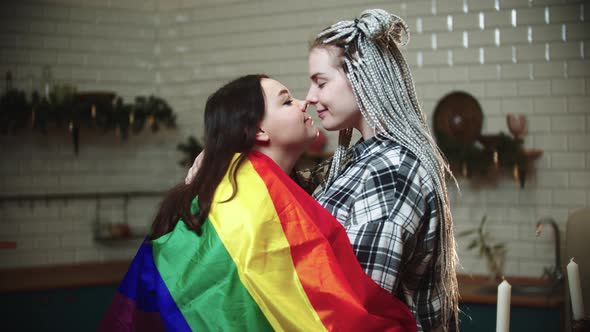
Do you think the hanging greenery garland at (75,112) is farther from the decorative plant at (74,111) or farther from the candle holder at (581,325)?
the candle holder at (581,325)

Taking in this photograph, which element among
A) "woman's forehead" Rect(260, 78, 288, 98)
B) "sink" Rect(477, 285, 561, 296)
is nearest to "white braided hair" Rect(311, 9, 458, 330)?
"woman's forehead" Rect(260, 78, 288, 98)

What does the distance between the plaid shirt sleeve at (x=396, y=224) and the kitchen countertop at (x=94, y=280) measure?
2041 millimetres

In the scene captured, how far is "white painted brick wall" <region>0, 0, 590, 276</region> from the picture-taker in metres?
4.21

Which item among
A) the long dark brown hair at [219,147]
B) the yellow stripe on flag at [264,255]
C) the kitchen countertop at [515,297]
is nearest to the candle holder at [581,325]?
the yellow stripe on flag at [264,255]

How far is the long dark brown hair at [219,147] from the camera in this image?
1.83 metres

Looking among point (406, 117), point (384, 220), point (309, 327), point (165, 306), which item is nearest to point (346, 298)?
point (309, 327)

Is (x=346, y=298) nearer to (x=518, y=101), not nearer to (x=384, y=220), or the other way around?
(x=384, y=220)

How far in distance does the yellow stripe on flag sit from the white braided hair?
39 cm

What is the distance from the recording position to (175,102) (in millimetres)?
5289

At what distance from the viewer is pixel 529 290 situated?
3900 mm

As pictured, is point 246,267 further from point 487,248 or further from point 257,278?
point 487,248

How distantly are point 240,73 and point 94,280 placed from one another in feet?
5.81

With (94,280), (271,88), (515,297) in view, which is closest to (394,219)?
(271,88)

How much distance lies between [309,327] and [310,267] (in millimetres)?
143
